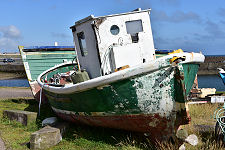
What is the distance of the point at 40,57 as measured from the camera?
1136cm

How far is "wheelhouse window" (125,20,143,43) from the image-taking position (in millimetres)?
5664

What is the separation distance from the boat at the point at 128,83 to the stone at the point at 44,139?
0.68 metres

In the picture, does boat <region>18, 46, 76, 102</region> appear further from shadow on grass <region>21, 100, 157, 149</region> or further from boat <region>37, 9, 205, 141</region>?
boat <region>37, 9, 205, 141</region>

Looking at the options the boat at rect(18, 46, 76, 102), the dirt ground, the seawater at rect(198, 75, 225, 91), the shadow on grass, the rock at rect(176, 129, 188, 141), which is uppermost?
Result: the boat at rect(18, 46, 76, 102)

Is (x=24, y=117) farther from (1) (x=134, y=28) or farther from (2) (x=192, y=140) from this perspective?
(2) (x=192, y=140)

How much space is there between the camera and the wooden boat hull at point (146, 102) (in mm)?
3729

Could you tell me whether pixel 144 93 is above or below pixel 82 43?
below

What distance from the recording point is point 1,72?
38031 millimetres

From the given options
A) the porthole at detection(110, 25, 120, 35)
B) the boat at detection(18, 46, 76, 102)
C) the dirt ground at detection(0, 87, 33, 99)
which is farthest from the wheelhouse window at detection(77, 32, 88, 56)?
the dirt ground at detection(0, 87, 33, 99)

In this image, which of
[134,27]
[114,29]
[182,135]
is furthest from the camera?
[134,27]

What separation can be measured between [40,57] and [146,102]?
29.2ft

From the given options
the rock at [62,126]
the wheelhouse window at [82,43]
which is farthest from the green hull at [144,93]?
the wheelhouse window at [82,43]

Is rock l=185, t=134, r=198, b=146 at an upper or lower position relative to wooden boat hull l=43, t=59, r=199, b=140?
lower

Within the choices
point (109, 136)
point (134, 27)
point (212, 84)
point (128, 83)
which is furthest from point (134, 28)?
point (212, 84)
